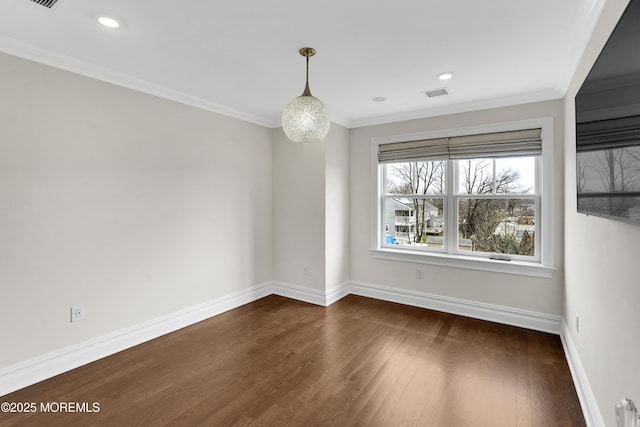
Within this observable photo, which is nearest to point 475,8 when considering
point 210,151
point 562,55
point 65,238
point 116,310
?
point 562,55

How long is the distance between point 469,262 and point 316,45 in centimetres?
295

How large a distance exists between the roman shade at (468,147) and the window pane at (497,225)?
561mm

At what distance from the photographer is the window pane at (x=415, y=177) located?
4160 millimetres

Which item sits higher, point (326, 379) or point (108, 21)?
point (108, 21)

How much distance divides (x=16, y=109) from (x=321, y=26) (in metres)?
2.33

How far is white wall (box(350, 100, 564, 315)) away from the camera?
333 cm

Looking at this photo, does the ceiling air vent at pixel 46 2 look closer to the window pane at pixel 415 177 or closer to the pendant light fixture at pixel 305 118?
the pendant light fixture at pixel 305 118

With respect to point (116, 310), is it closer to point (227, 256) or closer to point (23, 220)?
point (23, 220)

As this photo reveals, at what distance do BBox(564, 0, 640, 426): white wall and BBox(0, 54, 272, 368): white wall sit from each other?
355 cm

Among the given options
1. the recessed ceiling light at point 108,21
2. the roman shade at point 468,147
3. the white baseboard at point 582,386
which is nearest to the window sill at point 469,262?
the white baseboard at point 582,386

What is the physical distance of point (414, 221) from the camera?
172 inches

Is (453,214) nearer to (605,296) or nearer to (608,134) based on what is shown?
(605,296)

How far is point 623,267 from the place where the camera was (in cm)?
152

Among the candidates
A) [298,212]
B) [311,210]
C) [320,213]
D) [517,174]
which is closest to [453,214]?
[517,174]
